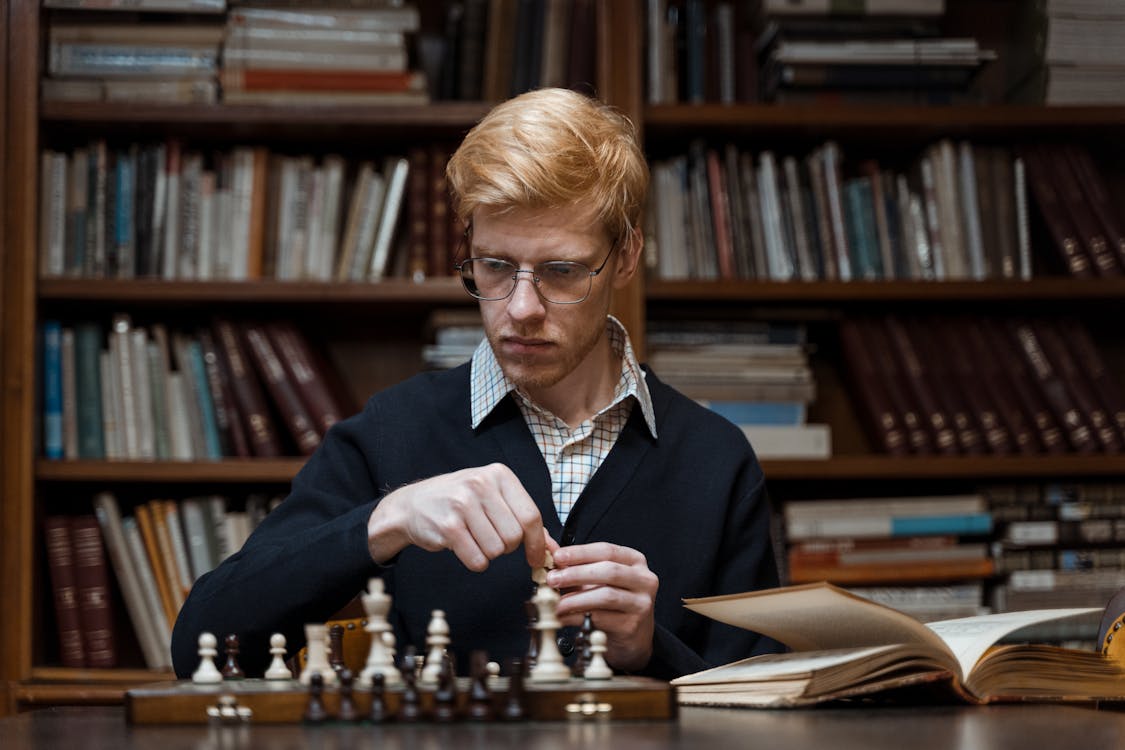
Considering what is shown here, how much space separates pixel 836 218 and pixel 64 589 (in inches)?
66.4

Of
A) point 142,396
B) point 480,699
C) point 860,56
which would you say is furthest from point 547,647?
point 860,56

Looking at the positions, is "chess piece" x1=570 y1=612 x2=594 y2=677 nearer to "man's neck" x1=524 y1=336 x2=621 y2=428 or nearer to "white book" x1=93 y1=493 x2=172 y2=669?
"man's neck" x1=524 y1=336 x2=621 y2=428

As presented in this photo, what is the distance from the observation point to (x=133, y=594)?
2.55 m

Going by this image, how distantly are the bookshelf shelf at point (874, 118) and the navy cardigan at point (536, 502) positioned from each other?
98 cm

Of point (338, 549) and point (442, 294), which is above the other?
point (442, 294)

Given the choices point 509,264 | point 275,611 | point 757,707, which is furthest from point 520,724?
point 509,264

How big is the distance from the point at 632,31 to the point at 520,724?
1938mm

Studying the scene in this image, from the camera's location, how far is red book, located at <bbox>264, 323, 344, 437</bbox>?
101 inches

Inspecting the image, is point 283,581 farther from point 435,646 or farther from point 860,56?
point 860,56

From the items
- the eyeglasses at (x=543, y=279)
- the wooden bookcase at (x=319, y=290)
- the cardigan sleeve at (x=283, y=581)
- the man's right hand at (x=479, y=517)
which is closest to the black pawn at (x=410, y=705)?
the man's right hand at (x=479, y=517)

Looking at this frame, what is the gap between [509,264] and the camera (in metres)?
1.53

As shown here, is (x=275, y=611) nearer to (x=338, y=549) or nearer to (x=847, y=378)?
(x=338, y=549)

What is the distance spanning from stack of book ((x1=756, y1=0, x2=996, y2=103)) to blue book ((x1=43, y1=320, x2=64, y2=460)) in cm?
152

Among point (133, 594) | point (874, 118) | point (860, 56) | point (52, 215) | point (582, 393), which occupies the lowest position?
point (133, 594)
